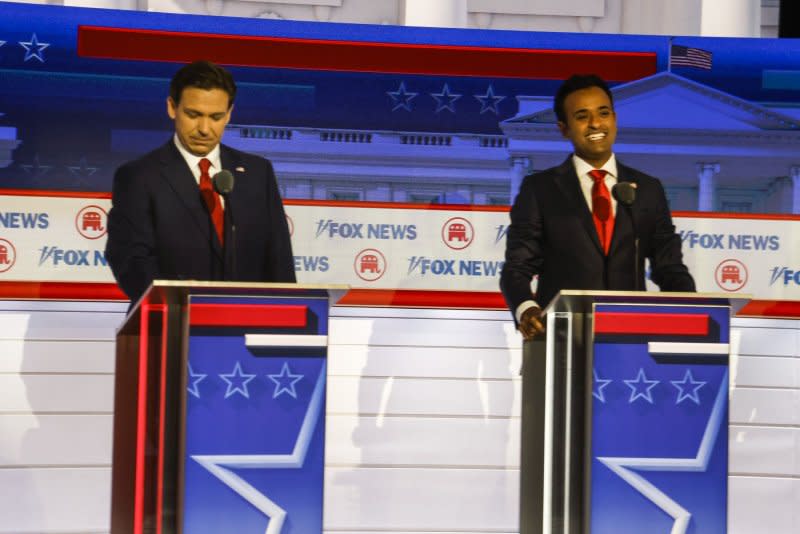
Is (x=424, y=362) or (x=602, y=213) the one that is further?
(x=424, y=362)

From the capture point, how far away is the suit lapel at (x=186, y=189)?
Result: 12.1 ft

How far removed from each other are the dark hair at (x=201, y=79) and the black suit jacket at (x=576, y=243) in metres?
0.95

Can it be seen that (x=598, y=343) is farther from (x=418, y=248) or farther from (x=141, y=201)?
(x=418, y=248)

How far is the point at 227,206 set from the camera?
11.8 ft

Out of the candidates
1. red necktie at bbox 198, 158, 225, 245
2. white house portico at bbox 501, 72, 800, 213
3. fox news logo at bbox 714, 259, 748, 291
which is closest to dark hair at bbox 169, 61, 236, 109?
red necktie at bbox 198, 158, 225, 245

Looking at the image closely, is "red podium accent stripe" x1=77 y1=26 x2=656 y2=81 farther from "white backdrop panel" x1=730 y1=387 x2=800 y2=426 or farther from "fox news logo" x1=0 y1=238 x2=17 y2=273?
"white backdrop panel" x1=730 y1=387 x2=800 y2=426

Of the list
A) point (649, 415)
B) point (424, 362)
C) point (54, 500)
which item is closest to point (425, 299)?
point (424, 362)

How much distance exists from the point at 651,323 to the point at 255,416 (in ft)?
3.22

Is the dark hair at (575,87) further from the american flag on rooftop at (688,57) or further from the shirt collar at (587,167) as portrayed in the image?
the american flag on rooftop at (688,57)

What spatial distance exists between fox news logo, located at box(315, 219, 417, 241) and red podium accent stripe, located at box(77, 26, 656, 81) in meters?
0.80

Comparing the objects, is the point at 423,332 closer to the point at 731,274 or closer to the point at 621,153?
the point at 621,153

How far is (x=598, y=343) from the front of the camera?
3.09m

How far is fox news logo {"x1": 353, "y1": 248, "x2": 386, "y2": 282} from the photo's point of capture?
6.48 meters

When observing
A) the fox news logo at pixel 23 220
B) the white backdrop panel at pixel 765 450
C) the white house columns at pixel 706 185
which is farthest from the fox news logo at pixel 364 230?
the white backdrop panel at pixel 765 450
